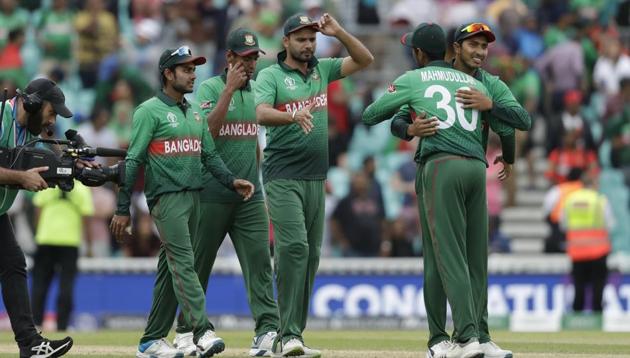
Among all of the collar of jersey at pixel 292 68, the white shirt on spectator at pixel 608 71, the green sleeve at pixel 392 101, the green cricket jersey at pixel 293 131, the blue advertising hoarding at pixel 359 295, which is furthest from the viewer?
the white shirt on spectator at pixel 608 71

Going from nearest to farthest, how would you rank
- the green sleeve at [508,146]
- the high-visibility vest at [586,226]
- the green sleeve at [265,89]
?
the green sleeve at [508,146] < the green sleeve at [265,89] < the high-visibility vest at [586,226]

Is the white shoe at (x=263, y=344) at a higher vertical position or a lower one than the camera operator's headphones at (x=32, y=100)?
lower

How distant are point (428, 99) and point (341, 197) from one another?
11.3 metres

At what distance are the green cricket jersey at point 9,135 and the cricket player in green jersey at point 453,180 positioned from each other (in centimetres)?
258

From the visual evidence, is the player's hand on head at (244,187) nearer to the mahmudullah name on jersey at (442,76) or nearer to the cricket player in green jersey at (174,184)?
the cricket player in green jersey at (174,184)

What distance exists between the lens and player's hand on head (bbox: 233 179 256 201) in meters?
11.9

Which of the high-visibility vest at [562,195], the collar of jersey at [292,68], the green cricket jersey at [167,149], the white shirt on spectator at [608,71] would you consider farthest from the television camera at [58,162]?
the white shirt on spectator at [608,71]

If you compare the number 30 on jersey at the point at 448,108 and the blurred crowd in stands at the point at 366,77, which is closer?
the number 30 on jersey at the point at 448,108

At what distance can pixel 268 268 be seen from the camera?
13.1 m

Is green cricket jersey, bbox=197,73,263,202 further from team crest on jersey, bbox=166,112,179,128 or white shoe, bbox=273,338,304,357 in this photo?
white shoe, bbox=273,338,304,357

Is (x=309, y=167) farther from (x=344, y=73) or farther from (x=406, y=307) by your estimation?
(x=406, y=307)

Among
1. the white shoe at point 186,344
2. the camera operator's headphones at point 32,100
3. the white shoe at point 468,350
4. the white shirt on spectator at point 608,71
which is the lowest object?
the white shoe at point 186,344

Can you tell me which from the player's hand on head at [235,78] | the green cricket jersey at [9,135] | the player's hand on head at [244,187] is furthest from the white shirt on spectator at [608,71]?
the green cricket jersey at [9,135]

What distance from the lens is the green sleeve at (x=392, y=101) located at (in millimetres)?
11609
